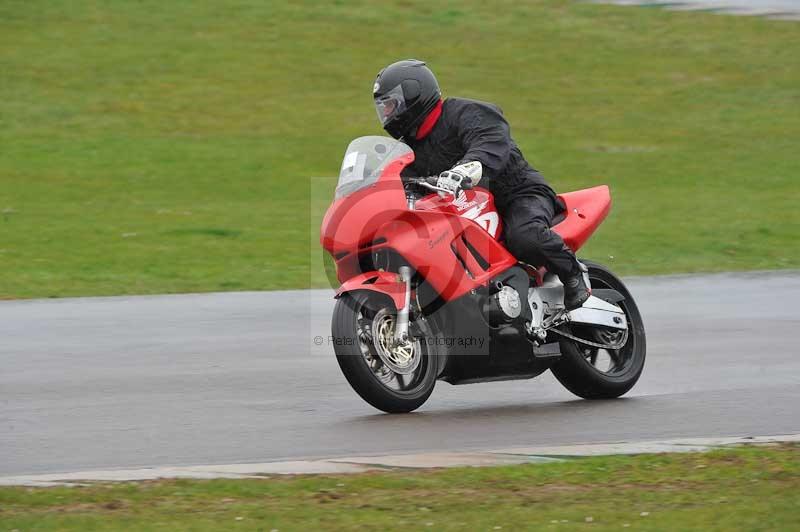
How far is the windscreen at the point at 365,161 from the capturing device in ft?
24.6

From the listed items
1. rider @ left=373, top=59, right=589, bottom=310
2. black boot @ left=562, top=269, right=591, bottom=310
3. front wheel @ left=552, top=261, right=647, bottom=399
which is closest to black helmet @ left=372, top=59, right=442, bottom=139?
rider @ left=373, top=59, right=589, bottom=310

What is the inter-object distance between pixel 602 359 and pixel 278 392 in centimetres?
185

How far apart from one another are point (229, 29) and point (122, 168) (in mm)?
8755

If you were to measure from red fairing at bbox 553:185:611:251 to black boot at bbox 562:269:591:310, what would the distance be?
0.81ft

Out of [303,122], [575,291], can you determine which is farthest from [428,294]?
[303,122]

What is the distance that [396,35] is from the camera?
2934 cm

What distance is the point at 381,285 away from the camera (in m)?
7.51

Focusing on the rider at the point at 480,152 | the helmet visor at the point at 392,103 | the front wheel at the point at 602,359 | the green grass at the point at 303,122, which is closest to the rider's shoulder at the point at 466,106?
the rider at the point at 480,152

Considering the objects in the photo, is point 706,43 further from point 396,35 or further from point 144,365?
point 144,365

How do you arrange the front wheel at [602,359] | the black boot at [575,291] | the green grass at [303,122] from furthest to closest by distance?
the green grass at [303,122] < the front wheel at [602,359] < the black boot at [575,291]

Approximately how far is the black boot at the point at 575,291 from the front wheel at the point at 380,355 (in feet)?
2.78

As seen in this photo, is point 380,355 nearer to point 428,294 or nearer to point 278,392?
point 428,294

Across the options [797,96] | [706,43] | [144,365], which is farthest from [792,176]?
[144,365]

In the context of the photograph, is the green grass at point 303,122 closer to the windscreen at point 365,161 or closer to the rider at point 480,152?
the rider at point 480,152
